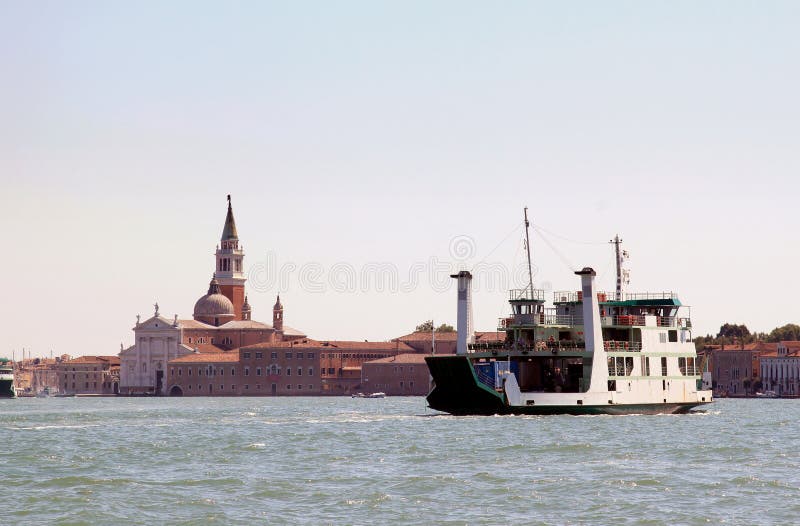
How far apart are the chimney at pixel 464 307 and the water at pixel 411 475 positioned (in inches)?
350

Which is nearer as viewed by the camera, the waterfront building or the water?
the water

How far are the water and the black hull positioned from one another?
11.4 feet

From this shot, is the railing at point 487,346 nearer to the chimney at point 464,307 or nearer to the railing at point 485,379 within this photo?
the chimney at point 464,307

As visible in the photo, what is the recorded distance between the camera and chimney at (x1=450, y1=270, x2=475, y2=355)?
249ft

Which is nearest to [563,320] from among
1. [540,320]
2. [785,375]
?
[540,320]

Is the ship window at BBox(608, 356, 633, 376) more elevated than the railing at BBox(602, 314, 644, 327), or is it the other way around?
the railing at BBox(602, 314, 644, 327)

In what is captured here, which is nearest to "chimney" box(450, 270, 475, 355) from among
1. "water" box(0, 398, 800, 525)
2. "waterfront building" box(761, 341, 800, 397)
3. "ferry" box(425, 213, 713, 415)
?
"ferry" box(425, 213, 713, 415)

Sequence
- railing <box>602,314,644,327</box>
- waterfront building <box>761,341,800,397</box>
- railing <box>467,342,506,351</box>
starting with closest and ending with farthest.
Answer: railing <box>467,342,506,351</box>, railing <box>602,314,644,327</box>, waterfront building <box>761,341,800,397</box>

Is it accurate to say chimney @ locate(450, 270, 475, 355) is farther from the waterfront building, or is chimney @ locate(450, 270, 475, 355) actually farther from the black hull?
the waterfront building

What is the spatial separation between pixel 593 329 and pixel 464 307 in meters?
7.16

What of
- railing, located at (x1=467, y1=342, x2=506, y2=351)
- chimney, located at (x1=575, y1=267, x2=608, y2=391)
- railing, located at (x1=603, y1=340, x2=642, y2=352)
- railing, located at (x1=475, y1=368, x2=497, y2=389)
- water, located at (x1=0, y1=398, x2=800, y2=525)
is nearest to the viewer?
water, located at (x1=0, y1=398, x2=800, y2=525)

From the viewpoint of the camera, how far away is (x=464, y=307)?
7619cm

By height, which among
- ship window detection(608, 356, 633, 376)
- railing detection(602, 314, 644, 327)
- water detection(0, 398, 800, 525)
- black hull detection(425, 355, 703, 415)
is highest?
railing detection(602, 314, 644, 327)

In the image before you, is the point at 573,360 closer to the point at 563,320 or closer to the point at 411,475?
the point at 563,320
